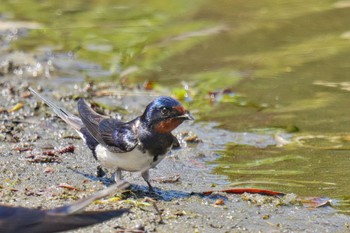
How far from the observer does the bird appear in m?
4.04

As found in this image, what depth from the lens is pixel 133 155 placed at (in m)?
5.79

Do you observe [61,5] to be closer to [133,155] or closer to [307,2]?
[307,2]

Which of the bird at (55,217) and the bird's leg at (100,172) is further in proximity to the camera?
the bird's leg at (100,172)

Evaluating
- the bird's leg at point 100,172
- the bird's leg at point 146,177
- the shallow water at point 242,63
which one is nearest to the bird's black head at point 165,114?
the bird's leg at point 146,177

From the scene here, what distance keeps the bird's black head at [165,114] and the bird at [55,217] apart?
5.24 feet

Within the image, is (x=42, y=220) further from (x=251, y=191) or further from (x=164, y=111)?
(x=251, y=191)

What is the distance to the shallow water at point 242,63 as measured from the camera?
6.76 meters

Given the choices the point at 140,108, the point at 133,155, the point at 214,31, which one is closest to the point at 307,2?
the point at 214,31

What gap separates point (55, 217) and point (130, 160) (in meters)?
1.71

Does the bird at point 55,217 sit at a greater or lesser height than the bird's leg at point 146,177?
greater

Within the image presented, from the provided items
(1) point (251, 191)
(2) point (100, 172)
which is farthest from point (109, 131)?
(1) point (251, 191)

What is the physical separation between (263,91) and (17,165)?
2.97 metres

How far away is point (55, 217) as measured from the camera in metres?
4.11

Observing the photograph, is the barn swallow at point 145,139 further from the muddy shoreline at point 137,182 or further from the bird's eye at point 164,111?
the muddy shoreline at point 137,182
